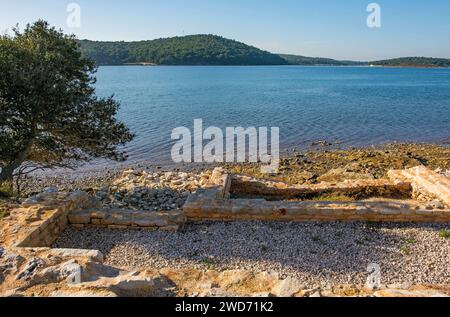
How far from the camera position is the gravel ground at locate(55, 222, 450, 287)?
830 centimetres

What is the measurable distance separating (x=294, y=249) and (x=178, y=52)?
530 feet

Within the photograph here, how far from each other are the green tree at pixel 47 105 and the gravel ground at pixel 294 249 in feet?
12.9

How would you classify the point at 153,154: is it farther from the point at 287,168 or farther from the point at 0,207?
the point at 0,207

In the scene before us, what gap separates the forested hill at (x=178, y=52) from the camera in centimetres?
15455

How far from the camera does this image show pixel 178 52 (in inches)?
6373

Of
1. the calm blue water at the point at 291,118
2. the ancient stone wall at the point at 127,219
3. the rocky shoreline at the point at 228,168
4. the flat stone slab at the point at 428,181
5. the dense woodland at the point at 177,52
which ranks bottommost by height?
the rocky shoreline at the point at 228,168

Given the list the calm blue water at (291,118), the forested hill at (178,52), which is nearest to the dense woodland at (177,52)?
the forested hill at (178,52)

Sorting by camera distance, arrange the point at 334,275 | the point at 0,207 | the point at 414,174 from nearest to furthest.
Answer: the point at 334,275 < the point at 0,207 < the point at 414,174

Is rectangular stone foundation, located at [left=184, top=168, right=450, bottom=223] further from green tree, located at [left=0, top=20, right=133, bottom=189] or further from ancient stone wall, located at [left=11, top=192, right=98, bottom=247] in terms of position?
green tree, located at [left=0, top=20, right=133, bottom=189]

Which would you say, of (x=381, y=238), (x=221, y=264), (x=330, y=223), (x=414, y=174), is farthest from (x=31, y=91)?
(x=414, y=174)

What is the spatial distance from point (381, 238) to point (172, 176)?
11.3 metres

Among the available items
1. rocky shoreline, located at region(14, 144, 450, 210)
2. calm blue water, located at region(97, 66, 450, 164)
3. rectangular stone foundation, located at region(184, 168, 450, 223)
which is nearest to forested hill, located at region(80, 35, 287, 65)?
calm blue water, located at region(97, 66, 450, 164)

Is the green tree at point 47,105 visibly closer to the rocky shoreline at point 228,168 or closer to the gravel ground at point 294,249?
the rocky shoreline at point 228,168
